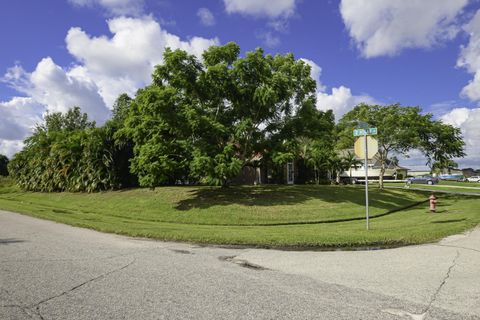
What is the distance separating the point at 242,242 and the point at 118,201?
1677 cm

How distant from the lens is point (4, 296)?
4.75 m

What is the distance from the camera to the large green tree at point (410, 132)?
99.1 feet

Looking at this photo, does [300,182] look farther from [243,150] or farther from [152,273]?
[152,273]

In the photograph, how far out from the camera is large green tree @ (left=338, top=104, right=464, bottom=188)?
1189 inches

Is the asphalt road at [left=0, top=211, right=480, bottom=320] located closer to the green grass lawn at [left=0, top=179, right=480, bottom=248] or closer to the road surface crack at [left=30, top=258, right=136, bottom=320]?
the road surface crack at [left=30, top=258, right=136, bottom=320]

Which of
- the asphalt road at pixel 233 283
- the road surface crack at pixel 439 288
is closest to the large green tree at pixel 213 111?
the asphalt road at pixel 233 283

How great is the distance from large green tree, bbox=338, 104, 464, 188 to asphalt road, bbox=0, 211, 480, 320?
2427 cm

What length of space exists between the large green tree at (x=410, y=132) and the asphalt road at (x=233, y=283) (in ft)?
79.6

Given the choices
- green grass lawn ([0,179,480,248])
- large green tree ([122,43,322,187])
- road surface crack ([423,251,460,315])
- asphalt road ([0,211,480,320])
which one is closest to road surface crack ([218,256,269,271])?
asphalt road ([0,211,480,320])

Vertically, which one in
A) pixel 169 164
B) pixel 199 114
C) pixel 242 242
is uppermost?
pixel 199 114

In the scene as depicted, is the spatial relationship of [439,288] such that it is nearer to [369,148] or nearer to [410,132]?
[369,148]

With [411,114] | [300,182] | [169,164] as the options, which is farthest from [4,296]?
[300,182]

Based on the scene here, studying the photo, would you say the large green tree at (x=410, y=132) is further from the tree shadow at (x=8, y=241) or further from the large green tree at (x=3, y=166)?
the large green tree at (x=3, y=166)

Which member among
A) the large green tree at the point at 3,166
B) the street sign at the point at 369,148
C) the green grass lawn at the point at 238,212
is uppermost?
the large green tree at the point at 3,166
